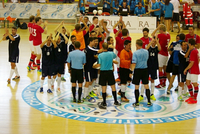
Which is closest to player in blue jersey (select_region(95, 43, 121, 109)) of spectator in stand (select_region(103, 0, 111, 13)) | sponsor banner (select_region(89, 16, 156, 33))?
sponsor banner (select_region(89, 16, 156, 33))

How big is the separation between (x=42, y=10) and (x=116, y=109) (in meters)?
18.7

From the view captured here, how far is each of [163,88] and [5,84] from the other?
18.4 feet

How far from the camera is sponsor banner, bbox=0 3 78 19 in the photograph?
2477 centimetres

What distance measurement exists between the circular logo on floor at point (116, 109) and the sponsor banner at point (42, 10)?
16490 millimetres

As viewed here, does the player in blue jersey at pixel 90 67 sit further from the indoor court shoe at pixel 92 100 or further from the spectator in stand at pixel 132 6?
the spectator in stand at pixel 132 6

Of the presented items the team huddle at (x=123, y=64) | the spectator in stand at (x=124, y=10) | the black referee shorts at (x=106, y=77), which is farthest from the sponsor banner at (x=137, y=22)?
the black referee shorts at (x=106, y=77)

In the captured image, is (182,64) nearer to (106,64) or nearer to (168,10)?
(106,64)

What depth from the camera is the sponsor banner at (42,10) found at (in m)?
24.8

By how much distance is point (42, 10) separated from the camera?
2505cm

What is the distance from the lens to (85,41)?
1174 cm

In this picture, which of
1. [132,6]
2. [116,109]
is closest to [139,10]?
[132,6]

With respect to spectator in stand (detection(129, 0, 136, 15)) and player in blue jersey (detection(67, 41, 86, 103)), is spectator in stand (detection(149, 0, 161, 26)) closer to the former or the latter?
spectator in stand (detection(129, 0, 136, 15))

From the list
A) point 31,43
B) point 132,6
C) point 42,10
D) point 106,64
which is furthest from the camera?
point 42,10

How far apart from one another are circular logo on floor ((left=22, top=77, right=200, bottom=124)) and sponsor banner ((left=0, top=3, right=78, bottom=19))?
16.5 meters
